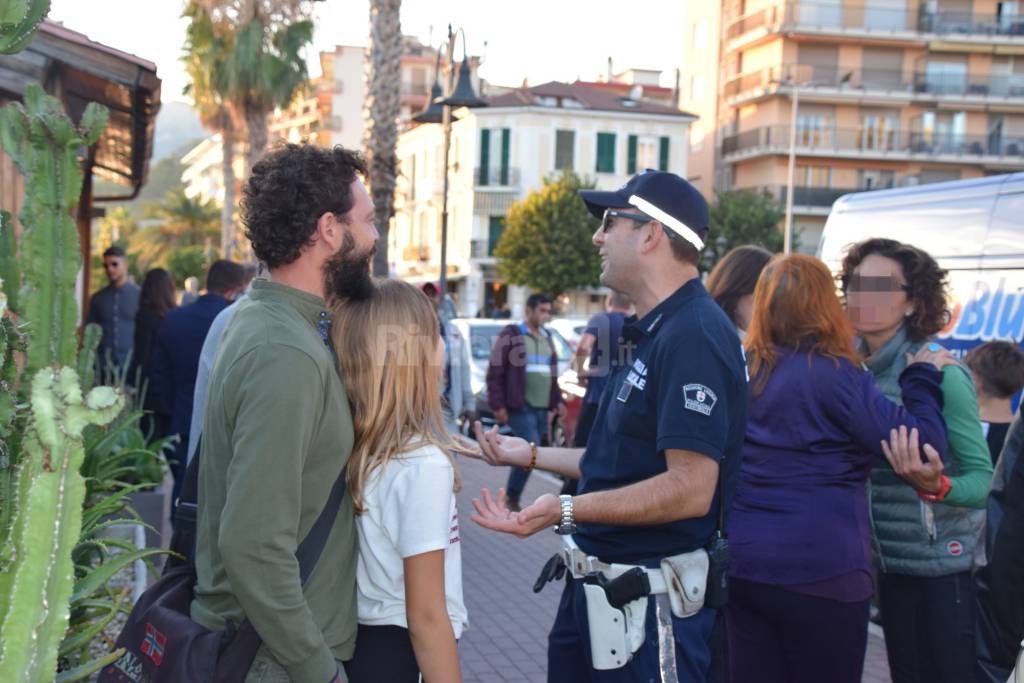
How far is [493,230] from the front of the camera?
58312 millimetres

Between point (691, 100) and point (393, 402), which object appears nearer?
point (393, 402)

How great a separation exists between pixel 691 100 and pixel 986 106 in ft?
51.9

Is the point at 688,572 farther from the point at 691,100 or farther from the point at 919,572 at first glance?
the point at 691,100

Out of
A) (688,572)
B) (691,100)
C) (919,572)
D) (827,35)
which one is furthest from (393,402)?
(691,100)

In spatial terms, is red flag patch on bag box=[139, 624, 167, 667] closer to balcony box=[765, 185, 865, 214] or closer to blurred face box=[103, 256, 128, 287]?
blurred face box=[103, 256, 128, 287]

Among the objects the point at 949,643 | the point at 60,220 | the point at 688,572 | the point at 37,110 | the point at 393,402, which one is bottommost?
the point at 949,643

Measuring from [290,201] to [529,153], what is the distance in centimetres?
5517

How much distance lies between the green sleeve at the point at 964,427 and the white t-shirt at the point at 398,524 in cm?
197

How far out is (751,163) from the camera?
58500 mm

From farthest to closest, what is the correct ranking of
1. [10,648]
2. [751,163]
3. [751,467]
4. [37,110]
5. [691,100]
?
1. [691,100]
2. [751,163]
3. [751,467]
4. [37,110]
5. [10,648]

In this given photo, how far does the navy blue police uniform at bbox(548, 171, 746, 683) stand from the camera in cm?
301

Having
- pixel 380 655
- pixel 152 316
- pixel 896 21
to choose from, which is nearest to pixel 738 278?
pixel 380 655

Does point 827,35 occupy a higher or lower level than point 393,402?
higher

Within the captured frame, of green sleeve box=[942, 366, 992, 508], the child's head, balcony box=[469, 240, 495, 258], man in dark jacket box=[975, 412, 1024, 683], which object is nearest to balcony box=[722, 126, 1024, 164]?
balcony box=[469, 240, 495, 258]
